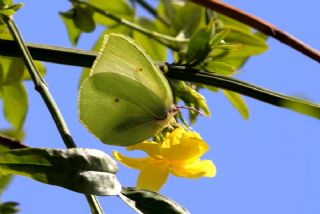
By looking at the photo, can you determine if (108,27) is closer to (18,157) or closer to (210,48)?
(210,48)

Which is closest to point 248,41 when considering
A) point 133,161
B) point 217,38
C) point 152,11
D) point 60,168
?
point 152,11

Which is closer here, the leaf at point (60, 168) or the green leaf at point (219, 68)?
the leaf at point (60, 168)

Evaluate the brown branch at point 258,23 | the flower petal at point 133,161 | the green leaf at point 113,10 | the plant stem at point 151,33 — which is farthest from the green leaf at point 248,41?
the flower petal at point 133,161

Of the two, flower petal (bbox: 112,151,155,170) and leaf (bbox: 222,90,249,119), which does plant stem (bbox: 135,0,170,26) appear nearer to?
leaf (bbox: 222,90,249,119)

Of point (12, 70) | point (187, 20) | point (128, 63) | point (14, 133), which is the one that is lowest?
point (14, 133)

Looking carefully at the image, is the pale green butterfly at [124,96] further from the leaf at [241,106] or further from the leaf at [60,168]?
the leaf at [241,106]

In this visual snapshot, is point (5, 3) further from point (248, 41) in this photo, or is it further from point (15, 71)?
point (248, 41)
